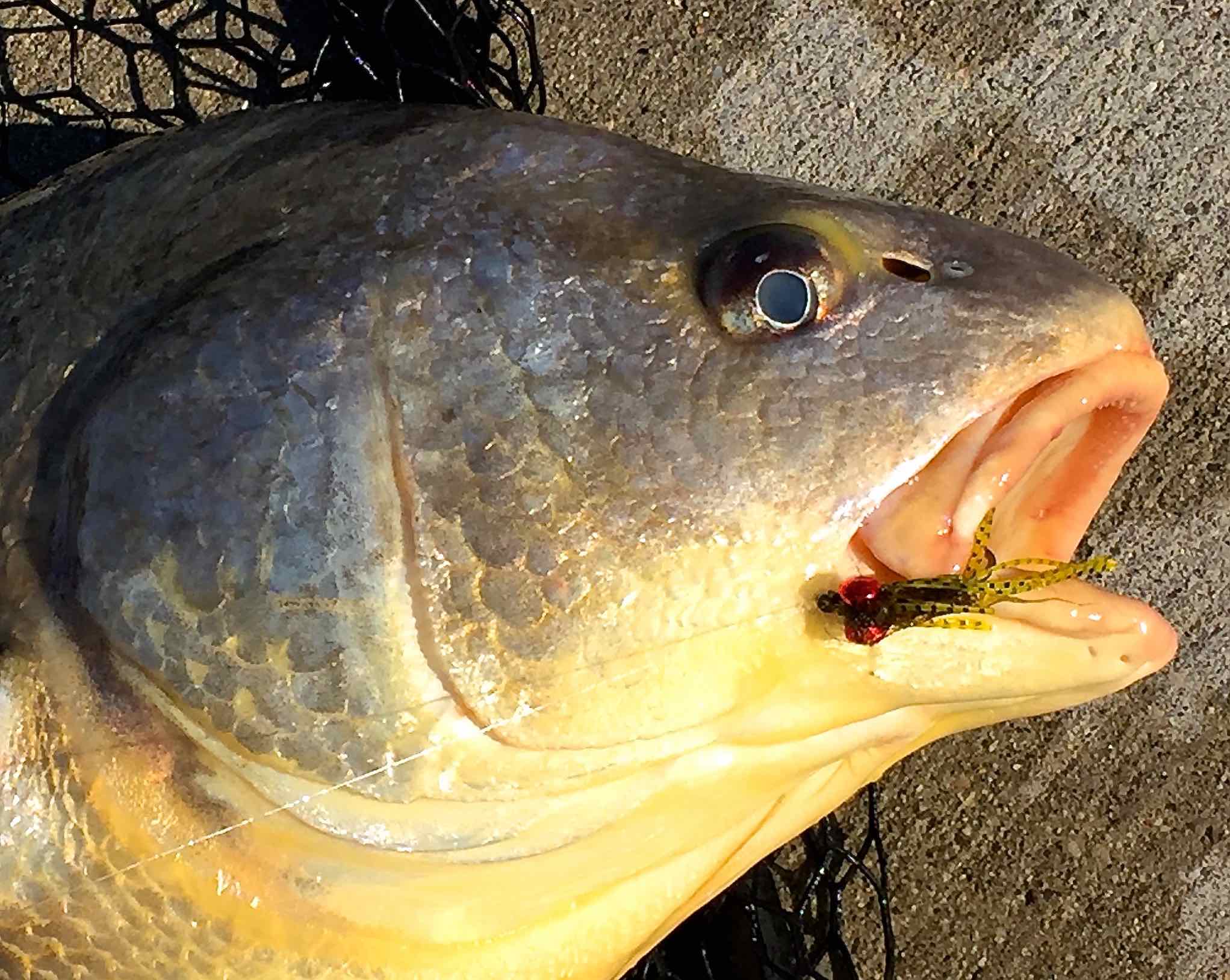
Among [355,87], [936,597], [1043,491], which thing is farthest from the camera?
[355,87]

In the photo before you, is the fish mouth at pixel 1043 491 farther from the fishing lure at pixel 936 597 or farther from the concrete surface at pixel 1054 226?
the concrete surface at pixel 1054 226

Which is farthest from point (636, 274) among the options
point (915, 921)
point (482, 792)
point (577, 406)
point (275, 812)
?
point (915, 921)

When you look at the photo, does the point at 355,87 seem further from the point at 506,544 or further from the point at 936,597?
the point at 936,597

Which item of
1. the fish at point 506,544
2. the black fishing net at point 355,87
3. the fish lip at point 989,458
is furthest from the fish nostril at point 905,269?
the black fishing net at point 355,87

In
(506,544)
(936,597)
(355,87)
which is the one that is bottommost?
(936,597)

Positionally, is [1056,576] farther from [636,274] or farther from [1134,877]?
[1134,877]

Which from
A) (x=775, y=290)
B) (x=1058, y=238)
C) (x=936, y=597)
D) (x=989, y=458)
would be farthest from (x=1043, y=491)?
(x=1058, y=238)

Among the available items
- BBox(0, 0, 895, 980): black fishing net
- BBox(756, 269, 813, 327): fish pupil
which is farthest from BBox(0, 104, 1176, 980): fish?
BBox(0, 0, 895, 980): black fishing net

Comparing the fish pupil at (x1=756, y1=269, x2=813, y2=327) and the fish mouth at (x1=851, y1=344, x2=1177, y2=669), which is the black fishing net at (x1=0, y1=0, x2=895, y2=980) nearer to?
the fish mouth at (x1=851, y1=344, x2=1177, y2=669)
